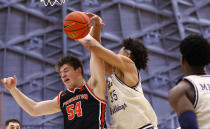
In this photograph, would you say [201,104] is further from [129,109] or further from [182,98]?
[129,109]

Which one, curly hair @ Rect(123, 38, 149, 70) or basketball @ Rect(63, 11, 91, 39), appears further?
curly hair @ Rect(123, 38, 149, 70)

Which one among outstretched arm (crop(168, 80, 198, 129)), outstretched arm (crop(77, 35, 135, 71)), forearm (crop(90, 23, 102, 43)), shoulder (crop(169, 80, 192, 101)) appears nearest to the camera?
outstretched arm (crop(168, 80, 198, 129))

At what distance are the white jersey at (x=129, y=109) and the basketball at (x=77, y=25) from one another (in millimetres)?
739

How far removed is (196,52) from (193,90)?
358 mm

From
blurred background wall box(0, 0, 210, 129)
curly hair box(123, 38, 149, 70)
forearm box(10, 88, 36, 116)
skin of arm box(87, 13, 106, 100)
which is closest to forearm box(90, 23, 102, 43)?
skin of arm box(87, 13, 106, 100)

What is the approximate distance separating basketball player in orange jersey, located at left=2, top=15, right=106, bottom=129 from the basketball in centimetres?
31

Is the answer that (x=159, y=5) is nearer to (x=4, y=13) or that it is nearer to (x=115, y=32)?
(x=115, y=32)

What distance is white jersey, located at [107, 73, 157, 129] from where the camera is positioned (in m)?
3.36

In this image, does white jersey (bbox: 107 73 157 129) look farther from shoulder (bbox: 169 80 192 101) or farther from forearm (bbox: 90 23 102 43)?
shoulder (bbox: 169 80 192 101)

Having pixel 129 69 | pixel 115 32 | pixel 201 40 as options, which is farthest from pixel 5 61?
pixel 201 40

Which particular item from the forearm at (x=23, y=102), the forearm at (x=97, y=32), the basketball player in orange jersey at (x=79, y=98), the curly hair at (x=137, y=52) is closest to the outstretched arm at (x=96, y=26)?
the forearm at (x=97, y=32)

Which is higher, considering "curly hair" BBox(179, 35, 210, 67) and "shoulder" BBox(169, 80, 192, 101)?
"curly hair" BBox(179, 35, 210, 67)

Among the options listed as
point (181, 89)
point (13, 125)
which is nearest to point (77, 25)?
point (181, 89)

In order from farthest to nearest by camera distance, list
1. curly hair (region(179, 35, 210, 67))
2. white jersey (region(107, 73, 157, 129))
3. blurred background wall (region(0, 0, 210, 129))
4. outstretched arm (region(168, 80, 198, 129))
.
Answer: blurred background wall (region(0, 0, 210, 129)), white jersey (region(107, 73, 157, 129)), curly hair (region(179, 35, 210, 67)), outstretched arm (region(168, 80, 198, 129))
